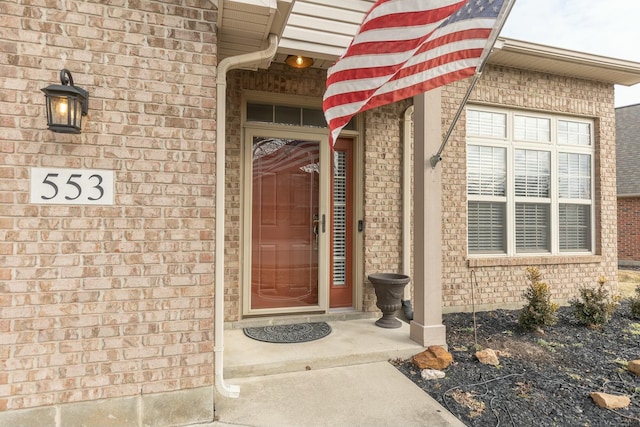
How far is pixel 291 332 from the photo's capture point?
12.1 ft

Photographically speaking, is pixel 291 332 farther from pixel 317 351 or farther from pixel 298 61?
pixel 298 61

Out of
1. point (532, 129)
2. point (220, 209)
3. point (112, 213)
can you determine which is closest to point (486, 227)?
point (532, 129)

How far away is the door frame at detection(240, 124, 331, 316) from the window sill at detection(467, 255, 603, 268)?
2.05 m

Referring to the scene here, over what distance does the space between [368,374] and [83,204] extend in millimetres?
2465

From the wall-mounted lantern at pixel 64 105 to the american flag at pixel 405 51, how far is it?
1.53 m

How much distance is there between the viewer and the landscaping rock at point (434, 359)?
3078 millimetres

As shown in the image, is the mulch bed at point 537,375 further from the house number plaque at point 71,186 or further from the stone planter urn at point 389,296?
the house number plaque at point 71,186

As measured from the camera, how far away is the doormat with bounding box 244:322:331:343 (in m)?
3.48

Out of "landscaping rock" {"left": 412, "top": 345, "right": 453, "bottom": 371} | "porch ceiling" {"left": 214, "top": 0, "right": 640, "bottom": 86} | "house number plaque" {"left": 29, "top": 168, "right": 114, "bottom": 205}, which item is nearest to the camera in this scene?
"house number plaque" {"left": 29, "top": 168, "right": 114, "bottom": 205}

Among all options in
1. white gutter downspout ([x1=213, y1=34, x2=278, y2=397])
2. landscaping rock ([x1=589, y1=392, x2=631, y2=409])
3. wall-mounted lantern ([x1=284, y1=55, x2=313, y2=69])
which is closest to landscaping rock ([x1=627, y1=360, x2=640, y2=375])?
landscaping rock ([x1=589, y1=392, x2=631, y2=409])

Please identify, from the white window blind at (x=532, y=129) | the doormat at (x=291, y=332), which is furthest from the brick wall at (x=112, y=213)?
the white window blind at (x=532, y=129)

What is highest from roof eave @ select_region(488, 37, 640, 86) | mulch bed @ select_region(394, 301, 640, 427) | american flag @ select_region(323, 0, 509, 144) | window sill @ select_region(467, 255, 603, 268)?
roof eave @ select_region(488, 37, 640, 86)

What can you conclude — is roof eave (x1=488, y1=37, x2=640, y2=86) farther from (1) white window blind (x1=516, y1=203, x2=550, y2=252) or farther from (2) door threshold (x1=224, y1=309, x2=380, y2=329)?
(2) door threshold (x1=224, y1=309, x2=380, y2=329)

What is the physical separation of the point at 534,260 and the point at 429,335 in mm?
2687
